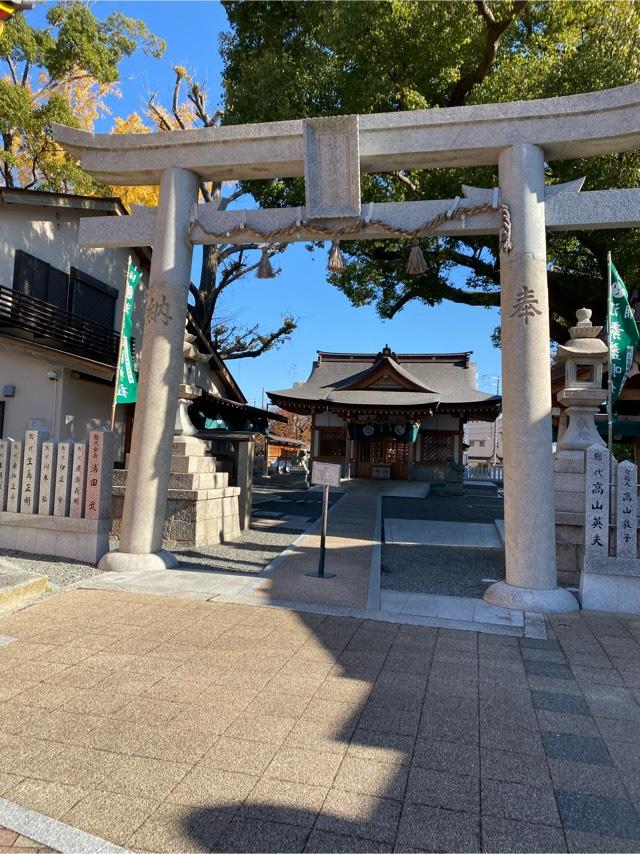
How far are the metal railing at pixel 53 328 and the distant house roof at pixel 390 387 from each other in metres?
10.6

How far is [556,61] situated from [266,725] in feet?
48.8

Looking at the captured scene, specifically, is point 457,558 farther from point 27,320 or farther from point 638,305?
point 27,320

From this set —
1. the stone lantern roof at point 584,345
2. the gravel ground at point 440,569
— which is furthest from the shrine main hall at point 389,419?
the stone lantern roof at point 584,345

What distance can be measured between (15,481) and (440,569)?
672cm

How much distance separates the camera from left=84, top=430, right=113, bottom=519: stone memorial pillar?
7961 millimetres

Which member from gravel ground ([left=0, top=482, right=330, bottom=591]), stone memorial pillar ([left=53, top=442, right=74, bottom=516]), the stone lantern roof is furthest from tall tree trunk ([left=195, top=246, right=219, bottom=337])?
the stone lantern roof

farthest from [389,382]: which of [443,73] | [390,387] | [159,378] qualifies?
[159,378]

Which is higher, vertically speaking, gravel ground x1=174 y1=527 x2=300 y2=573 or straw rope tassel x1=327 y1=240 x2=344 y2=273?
straw rope tassel x1=327 y1=240 x2=344 y2=273

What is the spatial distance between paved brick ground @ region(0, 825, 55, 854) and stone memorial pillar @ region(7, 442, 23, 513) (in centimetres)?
682

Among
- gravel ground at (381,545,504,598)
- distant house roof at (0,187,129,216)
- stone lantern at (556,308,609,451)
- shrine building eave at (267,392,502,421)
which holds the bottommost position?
gravel ground at (381,545,504,598)

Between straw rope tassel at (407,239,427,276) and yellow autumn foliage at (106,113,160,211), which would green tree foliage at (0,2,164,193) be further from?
straw rope tassel at (407,239,427,276)

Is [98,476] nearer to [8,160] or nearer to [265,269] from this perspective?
[265,269]

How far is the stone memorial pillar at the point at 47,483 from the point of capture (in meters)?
8.18

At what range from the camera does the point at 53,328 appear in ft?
48.9
